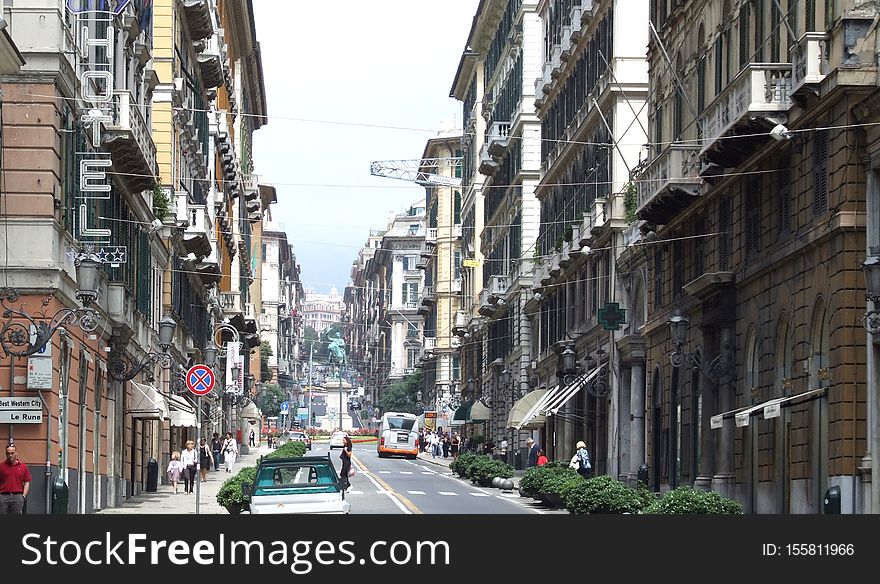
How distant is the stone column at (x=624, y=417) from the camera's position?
2253 inches

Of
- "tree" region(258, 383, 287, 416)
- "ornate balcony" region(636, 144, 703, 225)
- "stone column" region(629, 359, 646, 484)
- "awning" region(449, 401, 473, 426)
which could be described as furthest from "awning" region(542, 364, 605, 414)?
"tree" region(258, 383, 287, 416)

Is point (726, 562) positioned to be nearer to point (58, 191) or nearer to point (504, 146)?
point (58, 191)

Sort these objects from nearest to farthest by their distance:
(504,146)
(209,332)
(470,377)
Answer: (209,332) < (504,146) < (470,377)

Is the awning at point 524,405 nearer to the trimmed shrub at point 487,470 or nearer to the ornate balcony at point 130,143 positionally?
the trimmed shrub at point 487,470

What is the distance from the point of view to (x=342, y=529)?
51.4ft

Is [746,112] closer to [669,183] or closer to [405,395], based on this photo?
[669,183]

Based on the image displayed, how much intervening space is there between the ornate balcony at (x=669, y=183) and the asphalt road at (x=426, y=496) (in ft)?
27.4

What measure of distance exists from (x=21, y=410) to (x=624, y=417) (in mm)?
26342

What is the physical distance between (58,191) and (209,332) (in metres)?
43.0

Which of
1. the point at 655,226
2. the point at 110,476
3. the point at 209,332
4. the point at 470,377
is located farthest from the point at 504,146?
the point at 110,476

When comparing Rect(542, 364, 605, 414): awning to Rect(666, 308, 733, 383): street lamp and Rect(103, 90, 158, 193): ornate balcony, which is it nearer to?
Rect(666, 308, 733, 383): street lamp

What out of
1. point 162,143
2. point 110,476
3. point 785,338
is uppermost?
point 162,143

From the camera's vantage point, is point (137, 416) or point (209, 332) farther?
point (209, 332)

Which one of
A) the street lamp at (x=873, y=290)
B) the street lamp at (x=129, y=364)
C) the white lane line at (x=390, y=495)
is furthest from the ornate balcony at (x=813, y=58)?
the street lamp at (x=129, y=364)
